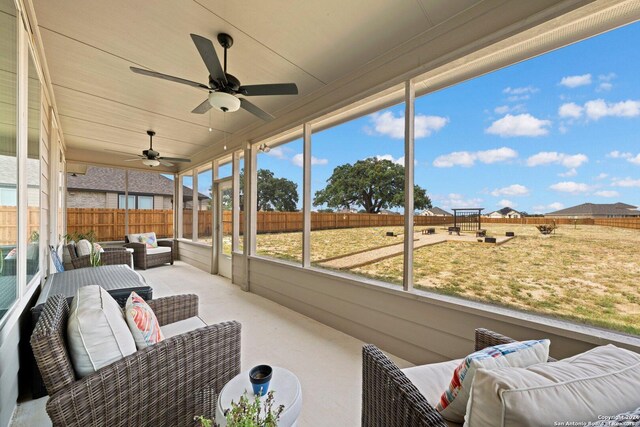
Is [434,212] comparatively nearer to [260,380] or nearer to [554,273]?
[554,273]

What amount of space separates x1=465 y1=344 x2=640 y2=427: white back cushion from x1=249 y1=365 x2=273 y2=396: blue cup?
79 cm

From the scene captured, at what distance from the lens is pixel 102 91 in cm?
343

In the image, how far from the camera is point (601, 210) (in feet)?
5.69

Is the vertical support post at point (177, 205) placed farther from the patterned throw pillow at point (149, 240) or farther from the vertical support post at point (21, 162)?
the vertical support post at point (21, 162)

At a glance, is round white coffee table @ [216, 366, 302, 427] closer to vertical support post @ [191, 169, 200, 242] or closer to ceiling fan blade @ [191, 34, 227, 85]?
ceiling fan blade @ [191, 34, 227, 85]

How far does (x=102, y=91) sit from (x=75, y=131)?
2.43m

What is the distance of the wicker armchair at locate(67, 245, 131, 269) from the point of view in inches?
160

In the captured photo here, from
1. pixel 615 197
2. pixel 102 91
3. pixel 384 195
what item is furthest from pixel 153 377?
pixel 102 91

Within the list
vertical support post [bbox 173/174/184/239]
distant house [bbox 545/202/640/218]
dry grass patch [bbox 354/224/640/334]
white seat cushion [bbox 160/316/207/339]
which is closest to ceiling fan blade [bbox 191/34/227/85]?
white seat cushion [bbox 160/316/207/339]

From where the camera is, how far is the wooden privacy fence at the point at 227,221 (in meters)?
1.85

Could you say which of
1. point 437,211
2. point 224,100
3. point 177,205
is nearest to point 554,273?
point 437,211

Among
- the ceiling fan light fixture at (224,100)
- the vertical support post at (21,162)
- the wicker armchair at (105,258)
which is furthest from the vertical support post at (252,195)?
the vertical support post at (21,162)

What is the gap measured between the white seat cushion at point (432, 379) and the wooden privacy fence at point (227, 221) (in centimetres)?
135

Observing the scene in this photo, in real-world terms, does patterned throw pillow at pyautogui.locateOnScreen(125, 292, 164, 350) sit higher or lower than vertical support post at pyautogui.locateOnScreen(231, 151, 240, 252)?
lower
